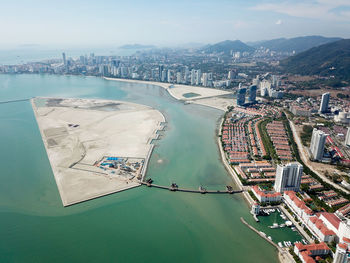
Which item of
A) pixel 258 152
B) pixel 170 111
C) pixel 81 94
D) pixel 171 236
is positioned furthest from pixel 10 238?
pixel 81 94

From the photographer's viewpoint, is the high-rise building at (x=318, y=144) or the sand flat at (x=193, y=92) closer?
the high-rise building at (x=318, y=144)

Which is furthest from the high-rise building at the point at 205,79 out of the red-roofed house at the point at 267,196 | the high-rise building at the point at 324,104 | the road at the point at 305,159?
the red-roofed house at the point at 267,196

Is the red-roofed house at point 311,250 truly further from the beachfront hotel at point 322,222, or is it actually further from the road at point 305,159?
the road at point 305,159

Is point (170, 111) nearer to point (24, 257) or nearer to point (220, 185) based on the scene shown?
point (220, 185)

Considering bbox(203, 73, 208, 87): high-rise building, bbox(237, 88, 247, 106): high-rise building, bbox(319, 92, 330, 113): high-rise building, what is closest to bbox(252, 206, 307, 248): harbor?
bbox(237, 88, 247, 106): high-rise building

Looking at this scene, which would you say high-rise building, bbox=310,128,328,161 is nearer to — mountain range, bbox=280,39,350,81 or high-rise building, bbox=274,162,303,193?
high-rise building, bbox=274,162,303,193

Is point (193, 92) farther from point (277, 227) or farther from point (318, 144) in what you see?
point (277, 227)
